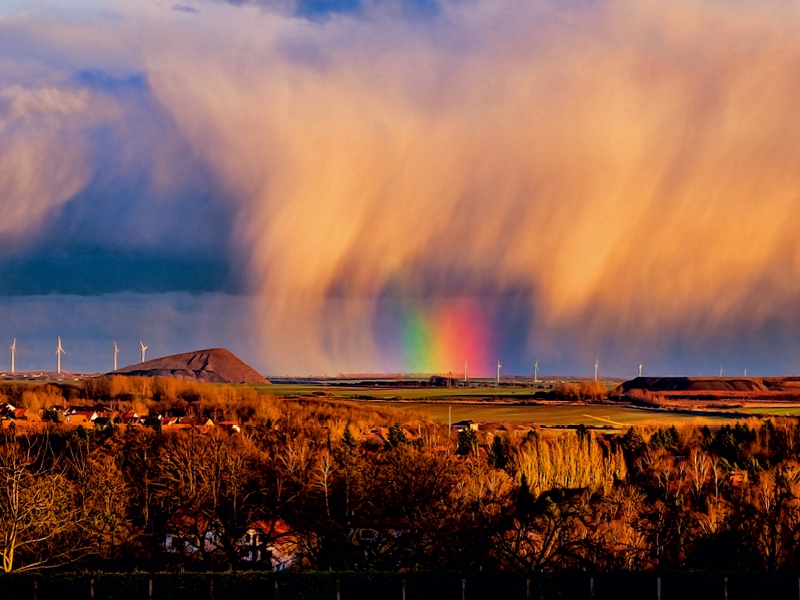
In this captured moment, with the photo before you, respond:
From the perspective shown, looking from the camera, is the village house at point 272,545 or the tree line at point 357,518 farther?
the village house at point 272,545

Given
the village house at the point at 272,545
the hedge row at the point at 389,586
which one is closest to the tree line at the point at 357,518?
the village house at the point at 272,545

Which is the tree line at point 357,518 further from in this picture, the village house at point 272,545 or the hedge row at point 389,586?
the hedge row at point 389,586

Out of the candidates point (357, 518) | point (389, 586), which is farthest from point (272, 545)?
point (389, 586)

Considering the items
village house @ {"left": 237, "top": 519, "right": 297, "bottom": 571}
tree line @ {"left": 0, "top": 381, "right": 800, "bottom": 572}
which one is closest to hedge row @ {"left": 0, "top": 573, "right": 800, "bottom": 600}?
tree line @ {"left": 0, "top": 381, "right": 800, "bottom": 572}

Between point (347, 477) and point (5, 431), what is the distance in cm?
7566

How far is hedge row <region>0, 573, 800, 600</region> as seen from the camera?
3897 centimetres

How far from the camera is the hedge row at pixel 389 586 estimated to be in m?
39.0

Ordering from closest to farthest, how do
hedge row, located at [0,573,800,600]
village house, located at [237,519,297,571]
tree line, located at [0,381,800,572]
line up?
hedge row, located at [0,573,800,600] < tree line, located at [0,381,800,572] < village house, located at [237,519,297,571]

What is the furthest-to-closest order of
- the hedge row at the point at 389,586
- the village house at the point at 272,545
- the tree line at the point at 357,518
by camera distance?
the village house at the point at 272,545 → the tree line at the point at 357,518 → the hedge row at the point at 389,586

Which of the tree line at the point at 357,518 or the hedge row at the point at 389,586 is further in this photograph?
the tree line at the point at 357,518

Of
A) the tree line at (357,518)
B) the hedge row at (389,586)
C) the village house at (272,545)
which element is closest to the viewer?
the hedge row at (389,586)

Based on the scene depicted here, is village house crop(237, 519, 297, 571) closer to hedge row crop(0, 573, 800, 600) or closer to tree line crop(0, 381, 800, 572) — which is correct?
tree line crop(0, 381, 800, 572)

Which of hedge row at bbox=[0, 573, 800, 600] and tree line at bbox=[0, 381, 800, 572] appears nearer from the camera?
hedge row at bbox=[0, 573, 800, 600]

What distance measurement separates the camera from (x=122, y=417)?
187875 mm
